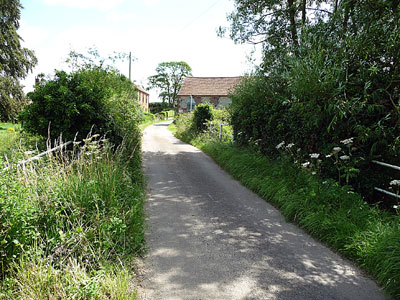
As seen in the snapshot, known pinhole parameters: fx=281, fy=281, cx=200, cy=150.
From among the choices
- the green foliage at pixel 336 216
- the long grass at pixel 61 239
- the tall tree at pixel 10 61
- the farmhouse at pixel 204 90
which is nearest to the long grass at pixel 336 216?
the green foliage at pixel 336 216

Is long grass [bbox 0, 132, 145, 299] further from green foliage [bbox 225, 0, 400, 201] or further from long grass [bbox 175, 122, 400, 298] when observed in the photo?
green foliage [bbox 225, 0, 400, 201]

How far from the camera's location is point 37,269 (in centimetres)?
269

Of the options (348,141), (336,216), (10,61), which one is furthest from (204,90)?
(336,216)

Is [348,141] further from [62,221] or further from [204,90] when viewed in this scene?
[204,90]

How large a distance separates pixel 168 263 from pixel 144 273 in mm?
359

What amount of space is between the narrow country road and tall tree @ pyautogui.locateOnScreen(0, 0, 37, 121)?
61.9 ft

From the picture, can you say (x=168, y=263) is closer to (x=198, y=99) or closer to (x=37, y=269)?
(x=37, y=269)

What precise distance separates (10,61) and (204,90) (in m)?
26.1

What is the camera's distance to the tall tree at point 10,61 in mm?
19875

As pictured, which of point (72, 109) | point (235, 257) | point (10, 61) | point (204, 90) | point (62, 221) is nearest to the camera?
point (62, 221)

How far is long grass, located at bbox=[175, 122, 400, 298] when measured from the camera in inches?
134

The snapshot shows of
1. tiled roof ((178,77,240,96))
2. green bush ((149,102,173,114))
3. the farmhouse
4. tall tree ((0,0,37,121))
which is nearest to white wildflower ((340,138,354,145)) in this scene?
tall tree ((0,0,37,121))

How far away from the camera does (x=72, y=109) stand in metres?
6.45

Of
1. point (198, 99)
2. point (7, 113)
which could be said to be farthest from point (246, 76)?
point (198, 99)
